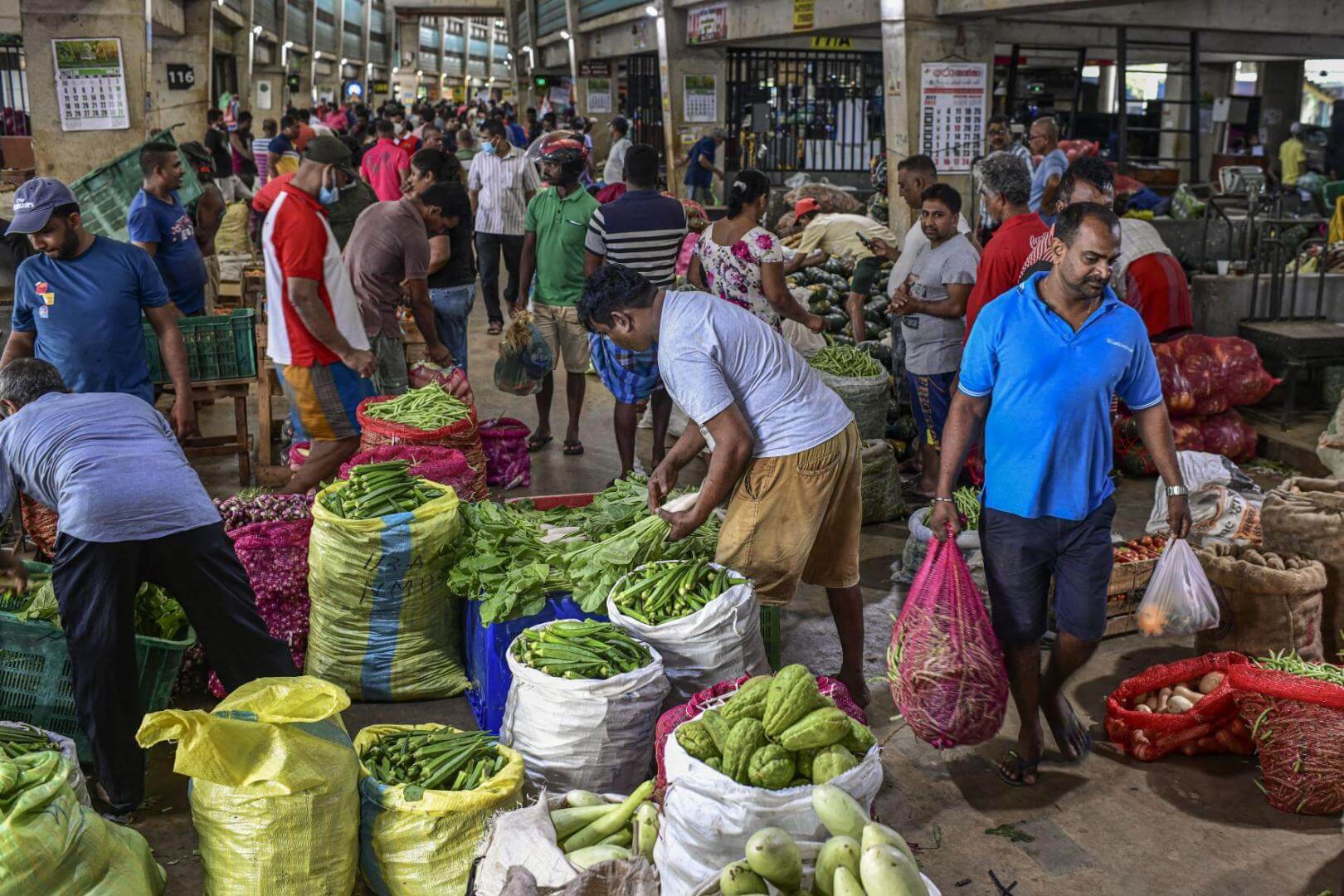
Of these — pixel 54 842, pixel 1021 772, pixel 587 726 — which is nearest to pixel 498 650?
pixel 587 726

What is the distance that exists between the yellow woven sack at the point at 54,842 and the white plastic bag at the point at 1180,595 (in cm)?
331

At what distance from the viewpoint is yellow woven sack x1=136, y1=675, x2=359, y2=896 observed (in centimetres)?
326

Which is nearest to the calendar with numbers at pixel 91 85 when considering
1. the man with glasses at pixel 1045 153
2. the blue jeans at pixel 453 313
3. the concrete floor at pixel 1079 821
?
the blue jeans at pixel 453 313

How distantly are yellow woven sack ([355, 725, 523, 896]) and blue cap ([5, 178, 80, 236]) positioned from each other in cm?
292

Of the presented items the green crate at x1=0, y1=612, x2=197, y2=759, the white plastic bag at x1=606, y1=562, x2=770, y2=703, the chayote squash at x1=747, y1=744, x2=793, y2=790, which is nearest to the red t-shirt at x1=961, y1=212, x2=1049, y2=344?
the white plastic bag at x1=606, y1=562, x2=770, y2=703

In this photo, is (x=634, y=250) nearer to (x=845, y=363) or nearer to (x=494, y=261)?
(x=845, y=363)

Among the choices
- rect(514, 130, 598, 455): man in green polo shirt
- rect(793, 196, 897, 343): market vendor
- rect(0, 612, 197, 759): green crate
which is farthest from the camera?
rect(793, 196, 897, 343): market vendor

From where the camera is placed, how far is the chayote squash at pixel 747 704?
3217 millimetres

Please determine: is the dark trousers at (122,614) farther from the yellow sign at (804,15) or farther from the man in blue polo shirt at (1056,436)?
the yellow sign at (804,15)

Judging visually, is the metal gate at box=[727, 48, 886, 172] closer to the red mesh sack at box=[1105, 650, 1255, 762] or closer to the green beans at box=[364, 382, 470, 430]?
the green beans at box=[364, 382, 470, 430]

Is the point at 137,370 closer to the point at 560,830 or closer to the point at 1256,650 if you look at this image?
the point at 560,830

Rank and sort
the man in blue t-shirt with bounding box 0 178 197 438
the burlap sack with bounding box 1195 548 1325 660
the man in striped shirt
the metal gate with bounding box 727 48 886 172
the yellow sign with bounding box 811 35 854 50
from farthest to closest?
the metal gate with bounding box 727 48 886 172 < the yellow sign with bounding box 811 35 854 50 < the man in striped shirt < the man in blue t-shirt with bounding box 0 178 197 438 < the burlap sack with bounding box 1195 548 1325 660

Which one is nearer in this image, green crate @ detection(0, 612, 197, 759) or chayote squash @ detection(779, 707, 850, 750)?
A: chayote squash @ detection(779, 707, 850, 750)

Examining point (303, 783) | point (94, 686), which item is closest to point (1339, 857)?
point (303, 783)
